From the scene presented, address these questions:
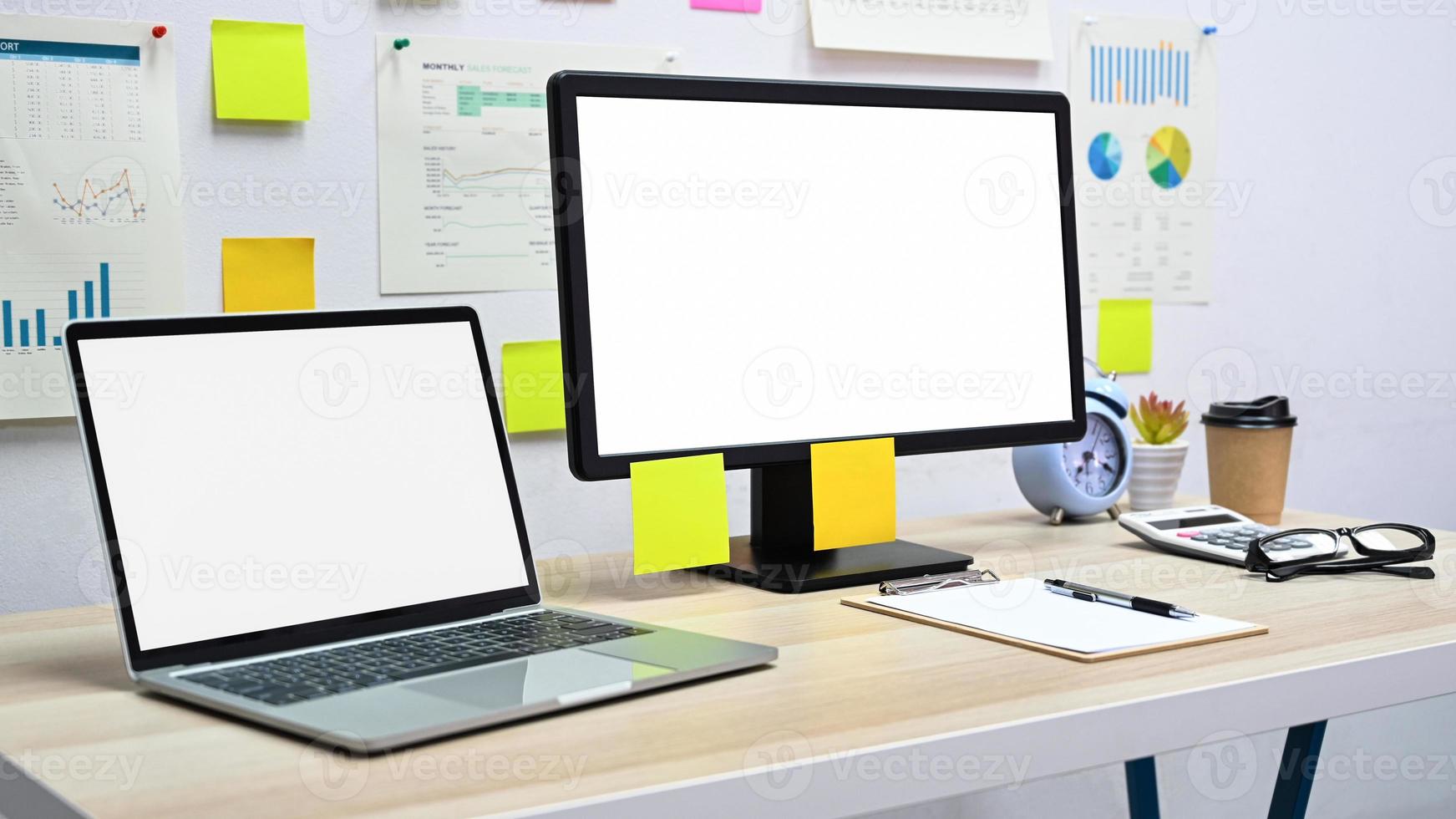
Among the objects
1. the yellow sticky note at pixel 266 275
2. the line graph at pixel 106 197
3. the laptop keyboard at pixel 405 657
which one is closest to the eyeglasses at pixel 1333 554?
the laptop keyboard at pixel 405 657

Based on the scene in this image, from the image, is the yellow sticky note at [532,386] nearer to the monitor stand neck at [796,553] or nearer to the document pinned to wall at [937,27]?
the monitor stand neck at [796,553]

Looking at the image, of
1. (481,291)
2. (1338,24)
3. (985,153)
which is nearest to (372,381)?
(481,291)

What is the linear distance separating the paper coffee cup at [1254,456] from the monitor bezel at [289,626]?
2.45ft

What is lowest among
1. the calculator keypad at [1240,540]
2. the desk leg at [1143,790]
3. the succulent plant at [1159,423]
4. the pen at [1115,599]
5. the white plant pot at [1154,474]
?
the desk leg at [1143,790]

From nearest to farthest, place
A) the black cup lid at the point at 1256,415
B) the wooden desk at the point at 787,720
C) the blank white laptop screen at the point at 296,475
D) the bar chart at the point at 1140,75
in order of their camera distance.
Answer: the wooden desk at the point at 787,720 → the blank white laptop screen at the point at 296,475 → the black cup lid at the point at 1256,415 → the bar chart at the point at 1140,75

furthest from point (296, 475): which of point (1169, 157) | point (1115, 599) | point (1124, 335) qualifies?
point (1169, 157)

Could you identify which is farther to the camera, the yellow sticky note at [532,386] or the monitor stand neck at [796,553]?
the yellow sticky note at [532,386]

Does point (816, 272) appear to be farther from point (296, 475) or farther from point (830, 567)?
point (296, 475)

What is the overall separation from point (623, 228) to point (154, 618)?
0.42 m

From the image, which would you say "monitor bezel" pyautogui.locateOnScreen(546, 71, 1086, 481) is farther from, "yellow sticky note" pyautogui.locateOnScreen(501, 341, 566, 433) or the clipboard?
"yellow sticky note" pyautogui.locateOnScreen(501, 341, 566, 433)

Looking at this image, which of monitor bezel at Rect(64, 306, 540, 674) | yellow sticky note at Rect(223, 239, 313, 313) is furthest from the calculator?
yellow sticky note at Rect(223, 239, 313, 313)

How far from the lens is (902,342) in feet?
3.61

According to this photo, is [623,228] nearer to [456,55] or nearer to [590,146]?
[590,146]

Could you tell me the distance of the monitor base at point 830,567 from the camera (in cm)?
102
